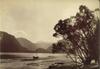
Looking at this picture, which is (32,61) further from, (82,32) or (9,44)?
(82,32)

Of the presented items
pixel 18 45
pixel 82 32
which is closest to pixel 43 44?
pixel 18 45

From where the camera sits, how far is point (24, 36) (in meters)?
1.73

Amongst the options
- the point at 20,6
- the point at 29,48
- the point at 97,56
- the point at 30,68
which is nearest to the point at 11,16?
the point at 20,6

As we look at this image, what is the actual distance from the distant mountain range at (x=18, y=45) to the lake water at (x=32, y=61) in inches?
1.5

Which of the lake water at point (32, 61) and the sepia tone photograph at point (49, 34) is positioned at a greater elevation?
the sepia tone photograph at point (49, 34)

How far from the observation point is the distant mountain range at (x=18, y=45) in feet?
5.63

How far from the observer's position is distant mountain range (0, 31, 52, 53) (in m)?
1.72

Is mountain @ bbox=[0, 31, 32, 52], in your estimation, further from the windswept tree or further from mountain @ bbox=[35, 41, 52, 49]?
the windswept tree

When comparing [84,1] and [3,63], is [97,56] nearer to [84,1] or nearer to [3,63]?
[84,1]

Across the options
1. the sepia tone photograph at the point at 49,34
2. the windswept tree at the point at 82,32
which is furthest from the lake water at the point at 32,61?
the windswept tree at the point at 82,32

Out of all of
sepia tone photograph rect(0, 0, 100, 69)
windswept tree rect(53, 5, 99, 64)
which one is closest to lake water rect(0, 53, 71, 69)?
sepia tone photograph rect(0, 0, 100, 69)

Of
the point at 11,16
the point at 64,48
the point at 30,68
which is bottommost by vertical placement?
the point at 30,68

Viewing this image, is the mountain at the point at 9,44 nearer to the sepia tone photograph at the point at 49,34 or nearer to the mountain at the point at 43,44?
the sepia tone photograph at the point at 49,34

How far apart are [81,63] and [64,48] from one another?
0.59ft
